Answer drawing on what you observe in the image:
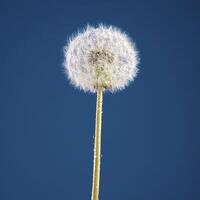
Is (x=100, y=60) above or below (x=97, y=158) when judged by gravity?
above

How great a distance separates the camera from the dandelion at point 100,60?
3.21 feet

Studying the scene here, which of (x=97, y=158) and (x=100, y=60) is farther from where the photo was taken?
(x=100, y=60)

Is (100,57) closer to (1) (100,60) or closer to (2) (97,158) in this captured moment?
(1) (100,60)

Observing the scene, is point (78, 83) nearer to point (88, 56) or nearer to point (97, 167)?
point (88, 56)

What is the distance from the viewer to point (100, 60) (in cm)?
98

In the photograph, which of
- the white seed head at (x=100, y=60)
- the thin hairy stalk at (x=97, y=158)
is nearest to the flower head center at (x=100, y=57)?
the white seed head at (x=100, y=60)

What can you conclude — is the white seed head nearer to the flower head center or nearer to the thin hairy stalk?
the flower head center

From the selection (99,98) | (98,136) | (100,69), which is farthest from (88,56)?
(98,136)

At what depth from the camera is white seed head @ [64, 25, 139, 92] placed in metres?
0.98

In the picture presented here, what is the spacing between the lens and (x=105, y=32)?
1.15 meters

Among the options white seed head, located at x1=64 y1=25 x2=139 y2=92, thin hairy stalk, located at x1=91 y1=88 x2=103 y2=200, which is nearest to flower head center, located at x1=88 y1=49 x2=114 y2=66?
white seed head, located at x1=64 y1=25 x2=139 y2=92

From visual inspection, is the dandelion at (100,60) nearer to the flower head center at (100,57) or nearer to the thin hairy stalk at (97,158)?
the flower head center at (100,57)

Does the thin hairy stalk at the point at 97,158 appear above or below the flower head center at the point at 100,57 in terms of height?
below

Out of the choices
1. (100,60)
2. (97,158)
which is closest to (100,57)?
(100,60)
